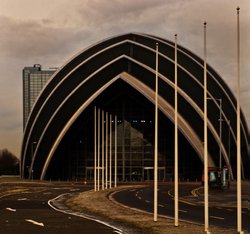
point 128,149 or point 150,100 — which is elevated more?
point 150,100

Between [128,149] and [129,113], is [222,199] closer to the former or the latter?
[128,149]

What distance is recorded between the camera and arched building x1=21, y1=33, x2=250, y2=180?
297ft

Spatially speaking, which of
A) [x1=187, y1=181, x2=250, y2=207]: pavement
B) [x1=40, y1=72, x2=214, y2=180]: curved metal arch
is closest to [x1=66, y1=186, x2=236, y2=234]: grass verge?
[x1=187, y1=181, x2=250, y2=207]: pavement

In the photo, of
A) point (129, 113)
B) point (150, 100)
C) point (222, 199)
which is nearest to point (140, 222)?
point (222, 199)

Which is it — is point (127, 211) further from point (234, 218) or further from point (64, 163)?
point (64, 163)

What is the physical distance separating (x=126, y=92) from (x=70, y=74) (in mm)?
11176

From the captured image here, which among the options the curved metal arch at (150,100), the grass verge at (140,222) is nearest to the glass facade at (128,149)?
the curved metal arch at (150,100)

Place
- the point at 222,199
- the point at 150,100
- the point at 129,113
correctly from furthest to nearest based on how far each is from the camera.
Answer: the point at 129,113 < the point at 150,100 < the point at 222,199

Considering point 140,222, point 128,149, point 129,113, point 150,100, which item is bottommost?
point 140,222

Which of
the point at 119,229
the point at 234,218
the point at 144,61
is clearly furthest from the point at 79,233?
the point at 144,61

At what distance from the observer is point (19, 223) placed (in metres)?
22.9

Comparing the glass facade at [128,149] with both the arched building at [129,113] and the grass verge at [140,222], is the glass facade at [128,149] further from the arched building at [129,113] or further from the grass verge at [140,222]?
the grass verge at [140,222]

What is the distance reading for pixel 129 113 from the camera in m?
98.8

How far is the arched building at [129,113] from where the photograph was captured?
90.6 m
